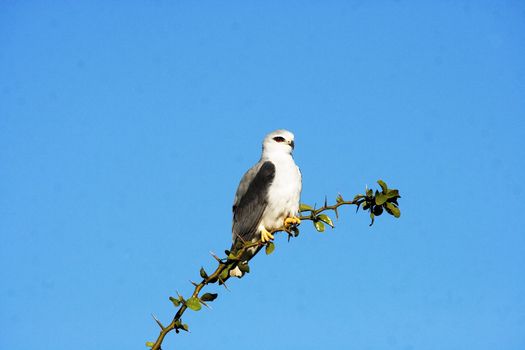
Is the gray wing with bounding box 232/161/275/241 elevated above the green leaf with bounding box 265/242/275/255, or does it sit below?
above

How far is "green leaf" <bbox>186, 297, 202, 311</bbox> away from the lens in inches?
119

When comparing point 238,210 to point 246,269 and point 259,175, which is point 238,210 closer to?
point 259,175

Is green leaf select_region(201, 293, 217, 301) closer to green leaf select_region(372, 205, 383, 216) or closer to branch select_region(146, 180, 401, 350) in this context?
branch select_region(146, 180, 401, 350)

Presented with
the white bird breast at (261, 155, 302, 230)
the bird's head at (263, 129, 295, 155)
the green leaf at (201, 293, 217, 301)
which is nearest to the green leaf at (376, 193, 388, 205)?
the green leaf at (201, 293, 217, 301)

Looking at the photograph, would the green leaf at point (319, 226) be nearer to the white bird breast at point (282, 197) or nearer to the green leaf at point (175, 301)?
the green leaf at point (175, 301)

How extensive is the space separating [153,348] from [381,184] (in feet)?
4.93

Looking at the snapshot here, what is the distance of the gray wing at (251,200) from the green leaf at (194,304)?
4253 mm

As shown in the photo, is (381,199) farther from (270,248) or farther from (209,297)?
(209,297)

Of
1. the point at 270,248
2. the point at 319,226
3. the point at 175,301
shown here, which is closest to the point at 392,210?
the point at 319,226


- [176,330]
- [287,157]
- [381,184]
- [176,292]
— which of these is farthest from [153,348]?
[287,157]

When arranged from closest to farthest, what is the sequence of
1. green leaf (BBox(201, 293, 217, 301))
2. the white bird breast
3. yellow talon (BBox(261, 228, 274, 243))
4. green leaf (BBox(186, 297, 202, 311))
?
green leaf (BBox(186, 297, 202, 311))
green leaf (BBox(201, 293, 217, 301))
yellow talon (BBox(261, 228, 274, 243))
the white bird breast

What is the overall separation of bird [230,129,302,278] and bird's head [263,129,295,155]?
0.04 feet

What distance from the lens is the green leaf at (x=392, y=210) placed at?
342cm

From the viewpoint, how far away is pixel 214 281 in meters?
3.36
